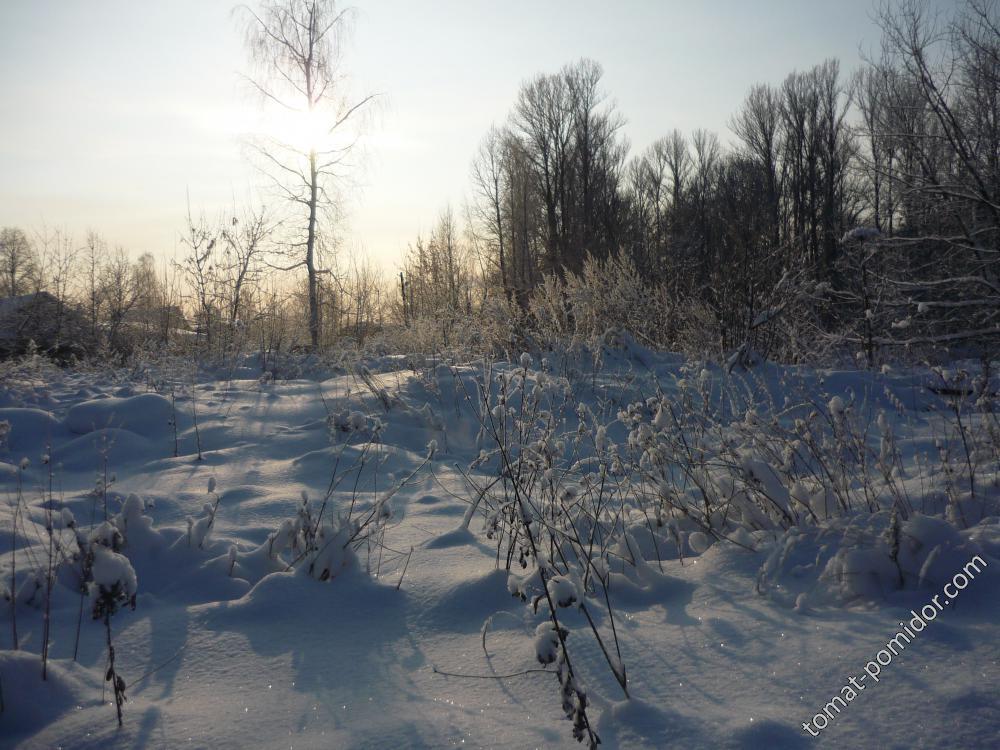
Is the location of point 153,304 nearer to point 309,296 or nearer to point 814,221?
point 309,296

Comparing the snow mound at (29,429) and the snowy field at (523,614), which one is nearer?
the snowy field at (523,614)

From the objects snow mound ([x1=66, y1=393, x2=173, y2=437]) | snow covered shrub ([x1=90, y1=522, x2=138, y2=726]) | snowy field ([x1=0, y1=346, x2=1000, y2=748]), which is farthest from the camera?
snow mound ([x1=66, y1=393, x2=173, y2=437])

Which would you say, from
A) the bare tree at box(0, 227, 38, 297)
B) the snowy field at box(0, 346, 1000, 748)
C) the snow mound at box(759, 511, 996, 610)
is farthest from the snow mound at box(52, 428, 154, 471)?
the bare tree at box(0, 227, 38, 297)

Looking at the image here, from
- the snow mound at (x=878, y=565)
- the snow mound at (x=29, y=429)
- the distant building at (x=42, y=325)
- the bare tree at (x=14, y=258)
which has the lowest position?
the snow mound at (x=878, y=565)

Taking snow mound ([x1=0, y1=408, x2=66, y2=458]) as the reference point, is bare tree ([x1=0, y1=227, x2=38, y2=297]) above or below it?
above

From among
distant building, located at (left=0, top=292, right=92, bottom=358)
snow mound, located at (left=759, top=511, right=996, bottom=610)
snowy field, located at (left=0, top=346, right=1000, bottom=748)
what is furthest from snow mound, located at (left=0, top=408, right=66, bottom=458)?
distant building, located at (left=0, top=292, right=92, bottom=358)

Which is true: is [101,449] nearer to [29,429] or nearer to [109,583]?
[29,429]

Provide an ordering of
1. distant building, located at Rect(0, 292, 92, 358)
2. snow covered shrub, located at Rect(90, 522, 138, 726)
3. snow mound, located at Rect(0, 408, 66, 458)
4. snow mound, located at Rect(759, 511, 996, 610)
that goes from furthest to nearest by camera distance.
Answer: distant building, located at Rect(0, 292, 92, 358), snow mound, located at Rect(0, 408, 66, 458), snow mound, located at Rect(759, 511, 996, 610), snow covered shrub, located at Rect(90, 522, 138, 726)

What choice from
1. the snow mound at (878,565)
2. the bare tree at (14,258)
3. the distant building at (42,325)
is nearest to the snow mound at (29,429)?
the snow mound at (878,565)

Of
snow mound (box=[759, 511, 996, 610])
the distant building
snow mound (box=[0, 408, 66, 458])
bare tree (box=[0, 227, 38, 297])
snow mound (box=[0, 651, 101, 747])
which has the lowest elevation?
snow mound (box=[0, 651, 101, 747])

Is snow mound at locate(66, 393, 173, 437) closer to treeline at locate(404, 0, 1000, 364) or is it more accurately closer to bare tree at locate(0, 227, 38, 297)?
treeline at locate(404, 0, 1000, 364)

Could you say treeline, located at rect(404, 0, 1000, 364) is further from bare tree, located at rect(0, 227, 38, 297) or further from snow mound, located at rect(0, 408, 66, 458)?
bare tree, located at rect(0, 227, 38, 297)

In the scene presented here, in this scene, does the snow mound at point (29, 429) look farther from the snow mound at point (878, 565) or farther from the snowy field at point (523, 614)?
the snow mound at point (878, 565)

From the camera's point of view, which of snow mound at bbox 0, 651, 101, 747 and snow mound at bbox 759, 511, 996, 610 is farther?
snow mound at bbox 759, 511, 996, 610
